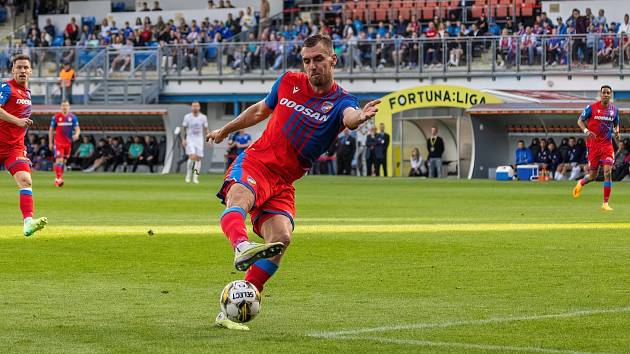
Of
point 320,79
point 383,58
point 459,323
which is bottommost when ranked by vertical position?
point 459,323

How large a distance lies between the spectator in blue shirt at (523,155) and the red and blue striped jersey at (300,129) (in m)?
36.6

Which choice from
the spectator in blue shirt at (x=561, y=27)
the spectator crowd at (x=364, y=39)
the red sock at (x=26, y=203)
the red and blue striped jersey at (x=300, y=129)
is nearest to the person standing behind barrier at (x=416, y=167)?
the spectator crowd at (x=364, y=39)

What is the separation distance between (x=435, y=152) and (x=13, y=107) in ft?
101

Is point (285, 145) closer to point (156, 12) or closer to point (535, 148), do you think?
point (535, 148)

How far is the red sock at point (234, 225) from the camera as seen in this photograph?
28.3ft

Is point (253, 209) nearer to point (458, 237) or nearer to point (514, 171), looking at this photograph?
point (458, 237)

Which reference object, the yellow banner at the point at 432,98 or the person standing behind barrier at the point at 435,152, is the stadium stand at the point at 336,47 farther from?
the person standing behind barrier at the point at 435,152

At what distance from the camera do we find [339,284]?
38.7 feet

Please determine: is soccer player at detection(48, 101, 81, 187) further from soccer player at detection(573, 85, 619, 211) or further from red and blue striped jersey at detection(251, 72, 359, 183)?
red and blue striped jersey at detection(251, 72, 359, 183)

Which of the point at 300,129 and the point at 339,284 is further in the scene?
the point at 339,284

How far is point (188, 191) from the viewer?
33.7m

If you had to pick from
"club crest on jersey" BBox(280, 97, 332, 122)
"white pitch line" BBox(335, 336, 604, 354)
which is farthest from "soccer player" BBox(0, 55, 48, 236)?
"white pitch line" BBox(335, 336, 604, 354)

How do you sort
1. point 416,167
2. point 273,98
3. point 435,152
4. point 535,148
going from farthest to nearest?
point 416,167
point 435,152
point 535,148
point 273,98

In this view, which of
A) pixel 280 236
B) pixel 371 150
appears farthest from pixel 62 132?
pixel 280 236
